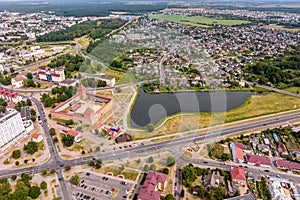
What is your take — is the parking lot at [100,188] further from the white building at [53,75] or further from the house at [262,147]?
the white building at [53,75]

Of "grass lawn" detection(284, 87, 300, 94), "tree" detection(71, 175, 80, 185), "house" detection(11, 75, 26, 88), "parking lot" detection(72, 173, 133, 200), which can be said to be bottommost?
"parking lot" detection(72, 173, 133, 200)

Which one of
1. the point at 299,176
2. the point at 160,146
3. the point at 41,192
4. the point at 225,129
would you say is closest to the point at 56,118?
the point at 41,192

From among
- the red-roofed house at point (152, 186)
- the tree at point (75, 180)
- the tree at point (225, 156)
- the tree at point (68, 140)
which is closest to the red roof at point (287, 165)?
the tree at point (225, 156)

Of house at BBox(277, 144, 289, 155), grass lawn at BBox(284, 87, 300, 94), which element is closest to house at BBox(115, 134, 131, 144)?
house at BBox(277, 144, 289, 155)

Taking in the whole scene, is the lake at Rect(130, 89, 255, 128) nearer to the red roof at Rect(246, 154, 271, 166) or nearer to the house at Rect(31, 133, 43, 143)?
the house at Rect(31, 133, 43, 143)

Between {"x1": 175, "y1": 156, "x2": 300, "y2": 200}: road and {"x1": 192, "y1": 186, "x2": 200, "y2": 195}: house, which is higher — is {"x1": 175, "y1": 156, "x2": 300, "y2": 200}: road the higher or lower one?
the higher one

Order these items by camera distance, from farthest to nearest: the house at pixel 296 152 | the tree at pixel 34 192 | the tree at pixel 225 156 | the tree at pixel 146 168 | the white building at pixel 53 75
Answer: the white building at pixel 53 75 < the house at pixel 296 152 < the tree at pixel 225 156 < the tree at pixel 146 168 < the tree at pixel 34 192

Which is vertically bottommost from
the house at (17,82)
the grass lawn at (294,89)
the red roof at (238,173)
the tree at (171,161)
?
the tree at (171,161)
